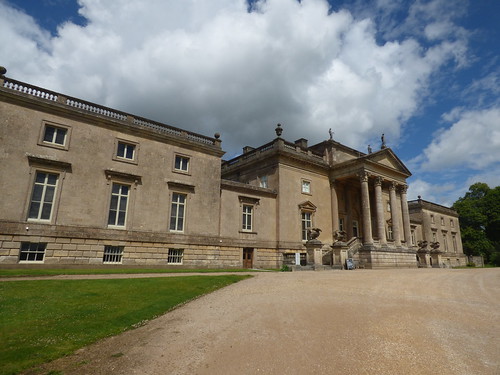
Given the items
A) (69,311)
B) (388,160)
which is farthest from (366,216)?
(69,311)

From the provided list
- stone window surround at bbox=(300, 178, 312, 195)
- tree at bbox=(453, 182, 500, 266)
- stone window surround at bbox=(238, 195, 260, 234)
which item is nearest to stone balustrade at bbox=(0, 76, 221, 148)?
stone window surround at bbox=(238, 195, 260, 234)

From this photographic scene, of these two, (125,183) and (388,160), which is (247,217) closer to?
(125,183)

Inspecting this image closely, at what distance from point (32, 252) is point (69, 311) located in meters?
12.5

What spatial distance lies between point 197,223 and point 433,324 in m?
19.0

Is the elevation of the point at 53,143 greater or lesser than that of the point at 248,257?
greater

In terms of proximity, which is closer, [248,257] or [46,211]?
[46,211]

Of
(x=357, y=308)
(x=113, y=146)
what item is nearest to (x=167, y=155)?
(x=113, y=146)

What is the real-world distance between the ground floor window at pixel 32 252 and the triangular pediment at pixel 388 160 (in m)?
30.2

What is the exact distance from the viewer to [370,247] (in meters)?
30.1

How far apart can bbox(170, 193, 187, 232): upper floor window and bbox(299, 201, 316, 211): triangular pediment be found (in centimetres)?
1282

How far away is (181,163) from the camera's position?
969 inches

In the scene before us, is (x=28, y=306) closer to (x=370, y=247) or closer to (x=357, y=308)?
(x=357, y=308)

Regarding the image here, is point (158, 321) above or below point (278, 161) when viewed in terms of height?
below

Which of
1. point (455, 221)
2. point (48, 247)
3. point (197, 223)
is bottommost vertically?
point (48, 247)
